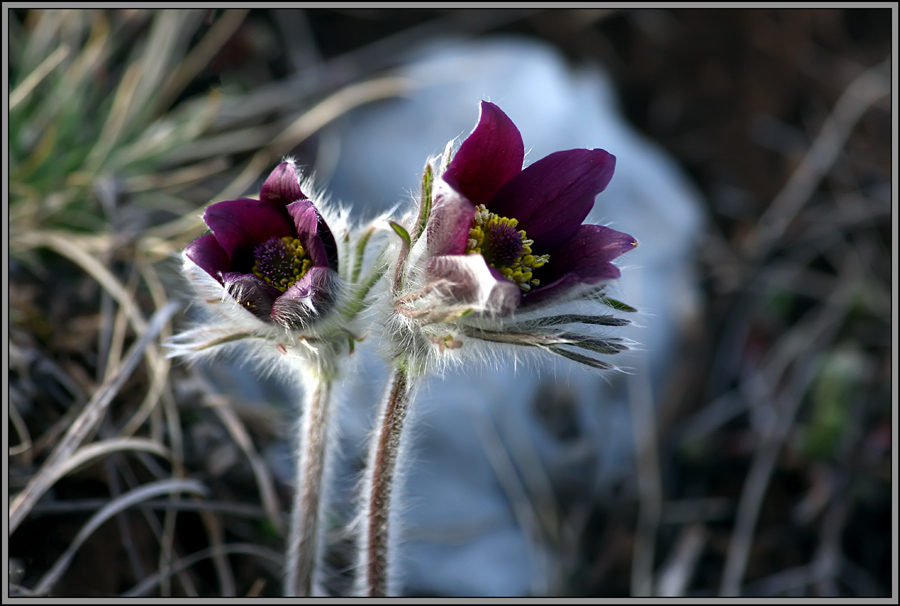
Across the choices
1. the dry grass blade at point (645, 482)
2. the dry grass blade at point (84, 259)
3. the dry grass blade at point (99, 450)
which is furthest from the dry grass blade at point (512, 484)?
the dry grass blade at point (84, 259)

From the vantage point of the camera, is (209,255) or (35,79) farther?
(35,79)

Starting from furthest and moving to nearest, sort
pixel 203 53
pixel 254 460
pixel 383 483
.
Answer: pixel 203 53, pixel 254 460, pixel 383 483

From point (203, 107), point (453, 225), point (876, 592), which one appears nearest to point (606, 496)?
point (876, 592)

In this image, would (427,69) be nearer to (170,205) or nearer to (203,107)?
(203,107)

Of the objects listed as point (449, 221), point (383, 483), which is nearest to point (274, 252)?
point (449, 221)

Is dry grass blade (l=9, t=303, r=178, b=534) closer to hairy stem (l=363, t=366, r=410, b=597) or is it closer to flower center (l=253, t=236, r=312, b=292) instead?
flower center (l=253, t=236, r=312, b=292)

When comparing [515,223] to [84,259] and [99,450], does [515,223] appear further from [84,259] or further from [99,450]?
[84,259]

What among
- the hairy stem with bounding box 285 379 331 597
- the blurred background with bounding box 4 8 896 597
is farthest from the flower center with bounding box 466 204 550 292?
the hairy stem with bounding box 285 379 331 597
